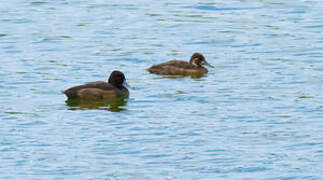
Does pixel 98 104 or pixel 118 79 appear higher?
pixel 118 79

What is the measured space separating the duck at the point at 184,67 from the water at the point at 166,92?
26cm

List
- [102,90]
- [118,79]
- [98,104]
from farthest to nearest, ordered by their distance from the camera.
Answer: [118,79]
[102,90]
[98,104]

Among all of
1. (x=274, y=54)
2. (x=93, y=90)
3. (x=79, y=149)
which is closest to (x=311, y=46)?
(x=274, y=54)

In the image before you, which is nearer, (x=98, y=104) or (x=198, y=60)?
(x=98, y=104)

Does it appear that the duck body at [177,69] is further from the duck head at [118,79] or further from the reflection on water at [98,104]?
the reflection on water at [98,104]

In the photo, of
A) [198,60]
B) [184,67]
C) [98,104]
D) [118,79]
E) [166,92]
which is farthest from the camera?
[198,60]

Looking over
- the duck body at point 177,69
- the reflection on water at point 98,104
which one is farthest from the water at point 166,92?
the duck body at point 177,69

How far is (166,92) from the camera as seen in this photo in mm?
20031

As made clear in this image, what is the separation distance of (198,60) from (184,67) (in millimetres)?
533

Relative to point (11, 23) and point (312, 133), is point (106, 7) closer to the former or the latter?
point (11, 23)

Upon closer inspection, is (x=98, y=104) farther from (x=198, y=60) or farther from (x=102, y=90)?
(x=198, y=60)

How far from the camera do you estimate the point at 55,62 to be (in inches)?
933

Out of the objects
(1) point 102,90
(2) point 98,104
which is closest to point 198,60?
(1) point 102,90

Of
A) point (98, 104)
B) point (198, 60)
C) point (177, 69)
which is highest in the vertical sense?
point (198, 60)
